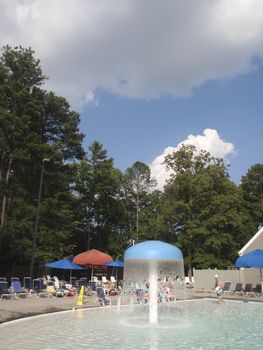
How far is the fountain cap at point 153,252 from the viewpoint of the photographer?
15805 mm

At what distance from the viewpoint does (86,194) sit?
6519cm

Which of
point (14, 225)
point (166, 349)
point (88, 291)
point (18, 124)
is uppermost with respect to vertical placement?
point (18, 124)

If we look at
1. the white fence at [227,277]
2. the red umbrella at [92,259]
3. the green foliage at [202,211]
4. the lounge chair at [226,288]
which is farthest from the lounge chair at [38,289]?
the green foliage at [202,211]

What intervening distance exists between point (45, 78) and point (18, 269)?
18.5m

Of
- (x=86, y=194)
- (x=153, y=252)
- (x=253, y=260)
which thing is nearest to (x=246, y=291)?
(x=253, y=260)

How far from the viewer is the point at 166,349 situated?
11.4 metres

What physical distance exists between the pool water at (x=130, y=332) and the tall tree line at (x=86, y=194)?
23432 millimetres

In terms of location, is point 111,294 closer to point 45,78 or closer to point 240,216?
point 45,78

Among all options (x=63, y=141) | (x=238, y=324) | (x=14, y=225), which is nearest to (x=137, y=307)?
(x=238, y=324)

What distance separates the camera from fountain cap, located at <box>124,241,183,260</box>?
51.9ft

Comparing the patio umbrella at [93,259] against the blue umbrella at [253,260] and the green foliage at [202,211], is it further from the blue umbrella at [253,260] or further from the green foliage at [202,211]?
the green foliage at [202,211]

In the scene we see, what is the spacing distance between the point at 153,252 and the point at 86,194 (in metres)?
49.8

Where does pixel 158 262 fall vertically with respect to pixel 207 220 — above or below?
below

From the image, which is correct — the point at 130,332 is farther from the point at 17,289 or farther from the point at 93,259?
Answer: the point at 93,259
